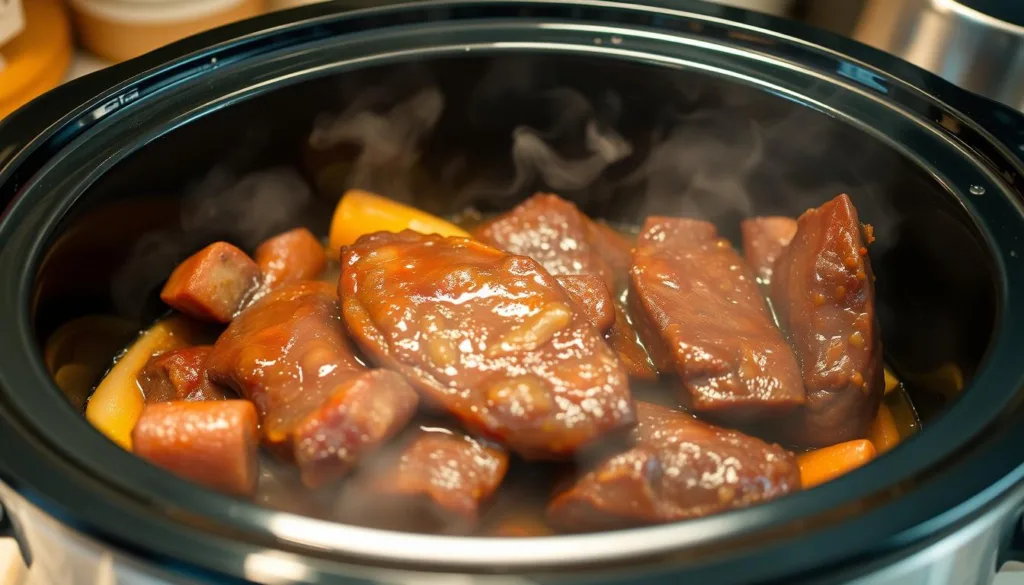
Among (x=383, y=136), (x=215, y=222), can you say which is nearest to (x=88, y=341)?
(x=215, y=222)

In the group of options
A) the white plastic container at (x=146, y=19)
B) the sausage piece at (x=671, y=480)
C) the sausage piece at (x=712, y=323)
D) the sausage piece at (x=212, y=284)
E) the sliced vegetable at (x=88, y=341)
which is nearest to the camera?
the sausage piece at (x=671, y=480)

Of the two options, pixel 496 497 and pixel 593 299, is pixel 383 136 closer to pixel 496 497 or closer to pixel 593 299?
pixel 593 299

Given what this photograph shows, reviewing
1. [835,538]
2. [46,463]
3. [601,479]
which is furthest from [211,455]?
[835,538]

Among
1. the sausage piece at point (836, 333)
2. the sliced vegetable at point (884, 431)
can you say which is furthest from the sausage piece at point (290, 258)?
the sliced vegetable at point (884, 431)

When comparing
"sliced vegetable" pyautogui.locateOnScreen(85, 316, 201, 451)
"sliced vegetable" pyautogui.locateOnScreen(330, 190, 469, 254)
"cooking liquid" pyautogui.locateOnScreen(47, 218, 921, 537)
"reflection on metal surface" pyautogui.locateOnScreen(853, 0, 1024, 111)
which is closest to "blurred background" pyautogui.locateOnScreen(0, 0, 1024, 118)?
"reflection on metal surface" pyautogui.locateOnScreen(853, 0, 1024, 111)

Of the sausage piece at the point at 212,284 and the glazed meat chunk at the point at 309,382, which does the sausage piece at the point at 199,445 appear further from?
the sausage piece at the point at 212,284

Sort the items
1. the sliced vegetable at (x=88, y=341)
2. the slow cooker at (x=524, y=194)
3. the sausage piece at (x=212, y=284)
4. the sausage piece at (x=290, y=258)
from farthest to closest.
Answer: the sausage piece at (x=290, y=258)
the sausage piece at (x=212, y=284)
the sliced vegetable at (x=88, y=341)
the slow cooker at (x=524, y=194)

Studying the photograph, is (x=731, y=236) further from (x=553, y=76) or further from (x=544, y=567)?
(x=544, y=567)
